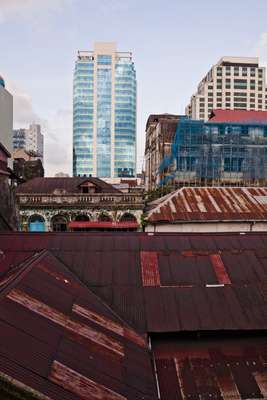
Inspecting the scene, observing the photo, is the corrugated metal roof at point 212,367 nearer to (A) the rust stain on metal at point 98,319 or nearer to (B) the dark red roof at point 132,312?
(B) the dark red roof at point 132,312

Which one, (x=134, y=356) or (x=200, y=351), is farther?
(x=200, y=351)

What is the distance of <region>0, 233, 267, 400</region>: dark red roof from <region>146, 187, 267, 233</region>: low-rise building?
43.6ft

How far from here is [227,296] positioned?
15430 millimetres

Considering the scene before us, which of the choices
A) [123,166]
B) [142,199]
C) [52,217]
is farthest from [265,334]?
[123,166]

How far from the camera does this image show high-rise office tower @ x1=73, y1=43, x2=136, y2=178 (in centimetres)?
12012

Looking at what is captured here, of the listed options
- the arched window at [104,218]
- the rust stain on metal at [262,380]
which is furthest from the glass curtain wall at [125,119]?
the rust stain on metal at [262,380]

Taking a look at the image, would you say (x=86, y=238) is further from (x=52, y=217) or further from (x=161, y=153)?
(x=161, y=153)

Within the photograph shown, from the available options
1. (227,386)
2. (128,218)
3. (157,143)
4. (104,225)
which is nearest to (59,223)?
(104,225)

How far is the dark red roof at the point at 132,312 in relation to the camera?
9.52m

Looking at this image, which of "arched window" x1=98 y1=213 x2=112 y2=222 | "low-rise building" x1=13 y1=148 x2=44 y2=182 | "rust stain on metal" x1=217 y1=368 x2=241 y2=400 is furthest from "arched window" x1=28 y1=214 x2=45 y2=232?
"low-rise building" x1=13 y1=148 x2=44 y2=182

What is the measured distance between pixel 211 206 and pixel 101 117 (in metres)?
91.3

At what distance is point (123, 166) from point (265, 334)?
108 meters

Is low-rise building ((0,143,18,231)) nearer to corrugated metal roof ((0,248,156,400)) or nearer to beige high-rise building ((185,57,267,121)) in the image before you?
corrugated metal roof ((0,248,156,400))

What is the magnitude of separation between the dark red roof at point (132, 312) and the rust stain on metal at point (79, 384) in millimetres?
31
